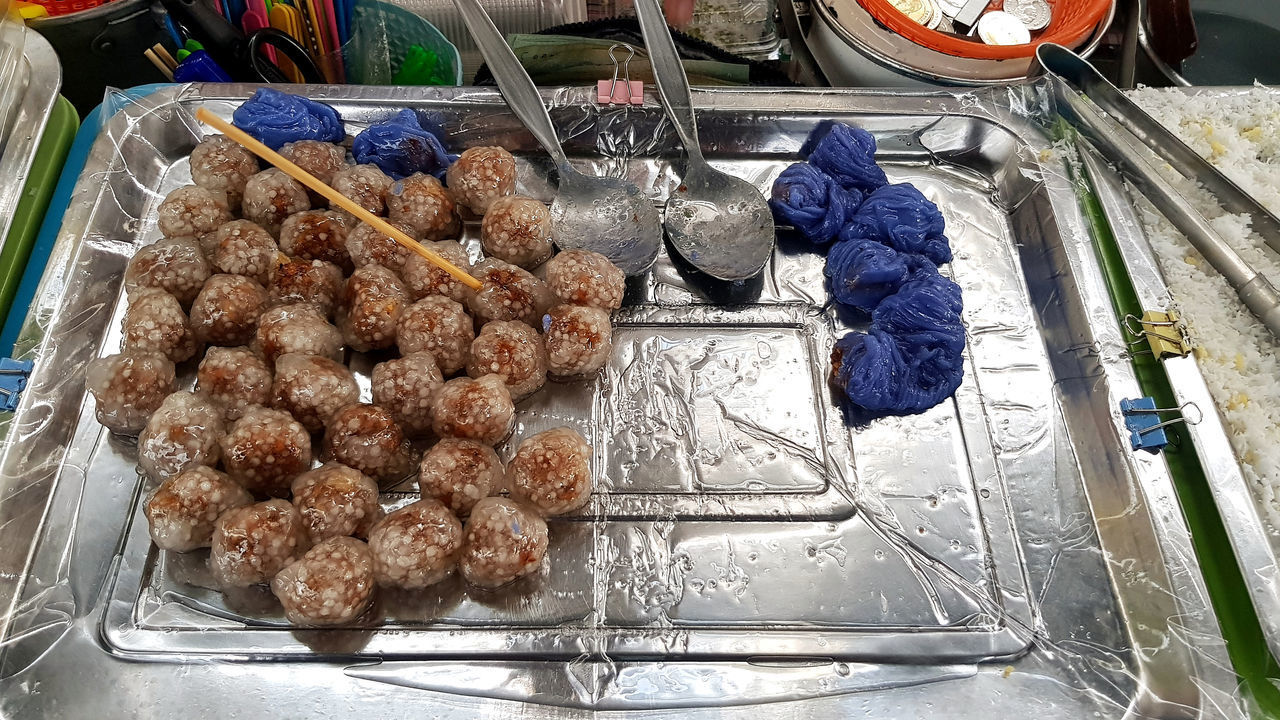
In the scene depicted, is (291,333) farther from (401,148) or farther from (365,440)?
(401,148)

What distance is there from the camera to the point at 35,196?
83.9 inches

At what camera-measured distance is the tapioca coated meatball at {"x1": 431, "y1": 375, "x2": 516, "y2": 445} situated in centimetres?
176

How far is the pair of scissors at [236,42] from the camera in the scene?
2.32 meters

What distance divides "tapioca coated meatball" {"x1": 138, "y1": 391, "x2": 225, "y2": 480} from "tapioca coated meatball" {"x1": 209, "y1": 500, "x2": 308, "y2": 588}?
7.2 inches

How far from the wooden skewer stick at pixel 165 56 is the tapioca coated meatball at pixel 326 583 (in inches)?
73.2

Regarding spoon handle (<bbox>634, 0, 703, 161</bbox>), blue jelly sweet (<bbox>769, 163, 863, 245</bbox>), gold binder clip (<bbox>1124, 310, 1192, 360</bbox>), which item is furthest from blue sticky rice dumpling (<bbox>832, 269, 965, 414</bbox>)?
spoon handle (<bbox>634, 0, 703, 161</bbox>)

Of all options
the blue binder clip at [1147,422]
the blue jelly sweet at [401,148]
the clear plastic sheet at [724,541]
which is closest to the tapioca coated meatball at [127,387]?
the clear plastic sheet at [724,541]

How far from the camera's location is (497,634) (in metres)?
1.68

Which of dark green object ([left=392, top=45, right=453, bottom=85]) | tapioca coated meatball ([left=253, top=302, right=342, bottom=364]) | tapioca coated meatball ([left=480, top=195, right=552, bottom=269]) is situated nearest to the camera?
tapioca coated meatball ([left=253, top=302, right=342, bottom=364])

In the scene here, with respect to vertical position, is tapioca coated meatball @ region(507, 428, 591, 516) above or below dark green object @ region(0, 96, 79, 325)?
below

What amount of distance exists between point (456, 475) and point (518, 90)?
1231 mm

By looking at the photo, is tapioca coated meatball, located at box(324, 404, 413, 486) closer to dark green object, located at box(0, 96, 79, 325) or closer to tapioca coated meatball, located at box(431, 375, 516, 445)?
tapioca coated meatball, located at box(431, 375, 516, 445)

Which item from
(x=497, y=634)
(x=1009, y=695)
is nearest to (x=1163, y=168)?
(x=1009, y=695)

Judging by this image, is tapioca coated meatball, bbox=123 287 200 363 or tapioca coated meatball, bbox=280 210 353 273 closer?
tapioca coated meatball, bbox=123 287 200 363
